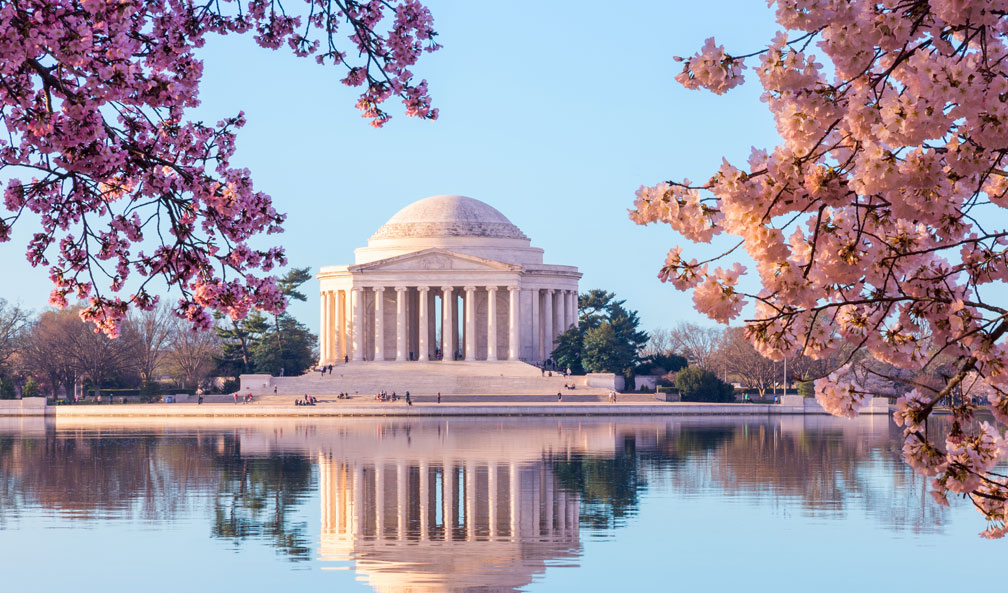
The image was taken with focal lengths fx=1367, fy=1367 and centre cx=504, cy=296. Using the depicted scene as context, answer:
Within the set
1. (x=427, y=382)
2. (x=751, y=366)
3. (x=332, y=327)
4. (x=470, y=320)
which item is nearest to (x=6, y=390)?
(x=427, y=382)

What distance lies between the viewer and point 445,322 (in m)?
111

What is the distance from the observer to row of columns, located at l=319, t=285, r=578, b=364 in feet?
364

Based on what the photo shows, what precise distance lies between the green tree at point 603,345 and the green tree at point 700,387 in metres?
11.5

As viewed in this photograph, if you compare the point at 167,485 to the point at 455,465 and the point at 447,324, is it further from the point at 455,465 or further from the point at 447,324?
the point at 447,324

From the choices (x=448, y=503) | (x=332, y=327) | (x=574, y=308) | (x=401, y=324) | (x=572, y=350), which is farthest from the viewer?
(x=574, y=308)

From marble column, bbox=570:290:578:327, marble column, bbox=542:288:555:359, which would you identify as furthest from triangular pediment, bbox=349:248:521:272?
marble column, bbox=570:290:578:327

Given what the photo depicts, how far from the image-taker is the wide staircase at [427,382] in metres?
96.0

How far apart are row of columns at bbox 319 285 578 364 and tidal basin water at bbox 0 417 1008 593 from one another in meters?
65.9

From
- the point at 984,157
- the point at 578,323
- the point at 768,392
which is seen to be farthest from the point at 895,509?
the point at 578,323

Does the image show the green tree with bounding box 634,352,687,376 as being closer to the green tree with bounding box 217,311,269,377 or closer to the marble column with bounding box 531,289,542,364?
the marble column with bounding box 531,289,542,364

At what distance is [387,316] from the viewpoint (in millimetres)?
117125

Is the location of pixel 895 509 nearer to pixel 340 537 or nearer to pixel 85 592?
pixel 340 537

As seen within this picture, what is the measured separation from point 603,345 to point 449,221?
2376 centimetres

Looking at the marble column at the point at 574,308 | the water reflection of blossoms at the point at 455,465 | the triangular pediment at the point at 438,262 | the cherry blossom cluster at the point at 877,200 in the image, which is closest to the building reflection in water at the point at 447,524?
the water reflection of blossoms at the point at 455,465
